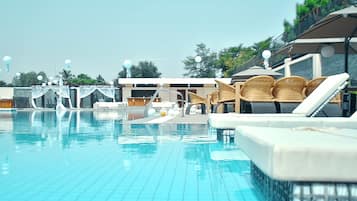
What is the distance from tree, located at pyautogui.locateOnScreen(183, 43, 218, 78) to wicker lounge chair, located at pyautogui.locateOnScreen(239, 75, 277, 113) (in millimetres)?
35958

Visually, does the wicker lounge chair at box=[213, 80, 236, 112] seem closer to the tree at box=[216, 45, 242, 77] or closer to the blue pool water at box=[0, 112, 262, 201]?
the blue pool water at box=[0, 112, 262, 201]

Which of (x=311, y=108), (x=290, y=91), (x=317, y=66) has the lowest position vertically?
(x=311, y=108)

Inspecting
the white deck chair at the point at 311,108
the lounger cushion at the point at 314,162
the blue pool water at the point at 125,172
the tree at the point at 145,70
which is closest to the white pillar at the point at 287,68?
the blue pool water at the point at 125,172

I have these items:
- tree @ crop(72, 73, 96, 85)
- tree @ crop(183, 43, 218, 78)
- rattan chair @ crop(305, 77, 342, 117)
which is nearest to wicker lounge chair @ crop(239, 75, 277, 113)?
rattan chair @ crop(305, 77, 342, 117)

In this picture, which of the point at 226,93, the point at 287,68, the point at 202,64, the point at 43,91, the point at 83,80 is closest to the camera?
the point at 226,93

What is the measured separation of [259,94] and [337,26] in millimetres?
1774

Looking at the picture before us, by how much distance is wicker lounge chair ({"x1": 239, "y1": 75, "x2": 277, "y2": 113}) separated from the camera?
269 inches

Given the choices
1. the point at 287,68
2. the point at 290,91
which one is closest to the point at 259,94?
the point at 290,91

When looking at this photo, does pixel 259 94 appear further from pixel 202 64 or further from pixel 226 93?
pixel 202 64

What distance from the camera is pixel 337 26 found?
5738 millimetres

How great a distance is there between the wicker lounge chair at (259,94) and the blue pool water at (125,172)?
1435 millimetres

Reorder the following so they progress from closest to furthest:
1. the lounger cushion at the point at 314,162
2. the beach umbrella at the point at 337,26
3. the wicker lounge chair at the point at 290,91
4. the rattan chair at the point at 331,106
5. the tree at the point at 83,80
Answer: the lounger cushion at the point at 314,162, the beach umbrella at the point at 337,26, the rattan chair at the point at 331,106, the wicker lounge chair at the point at 290,91, the tree at the point at 83,80

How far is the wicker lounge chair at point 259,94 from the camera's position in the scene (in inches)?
269

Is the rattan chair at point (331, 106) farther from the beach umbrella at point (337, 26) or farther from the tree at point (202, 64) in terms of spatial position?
the tree at point (202, 64)
